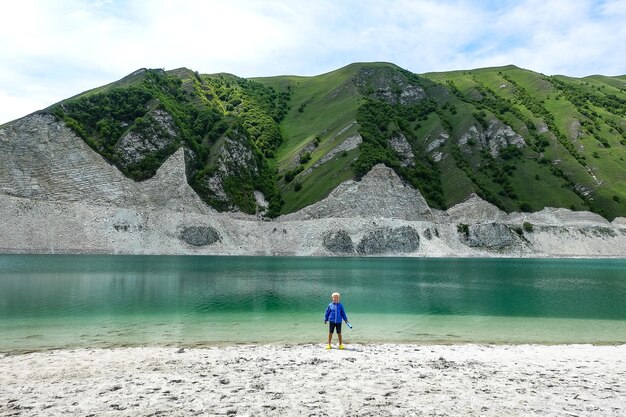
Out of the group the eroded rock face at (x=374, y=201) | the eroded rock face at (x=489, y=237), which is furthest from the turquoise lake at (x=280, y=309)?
the eroded rock face at (x=489, y=237)

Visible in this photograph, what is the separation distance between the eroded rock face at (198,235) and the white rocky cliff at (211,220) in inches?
8.8

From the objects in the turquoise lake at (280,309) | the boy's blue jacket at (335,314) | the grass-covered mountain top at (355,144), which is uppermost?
the grass-covered mountain top at (355,144)

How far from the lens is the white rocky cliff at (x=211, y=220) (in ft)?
298

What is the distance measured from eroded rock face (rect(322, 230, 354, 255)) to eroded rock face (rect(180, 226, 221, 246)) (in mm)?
25798

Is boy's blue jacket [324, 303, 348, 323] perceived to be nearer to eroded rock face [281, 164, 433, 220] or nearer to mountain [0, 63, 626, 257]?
mountain [0, 63, 626, 257]

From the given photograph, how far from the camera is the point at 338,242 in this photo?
104938mm

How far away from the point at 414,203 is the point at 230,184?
1975 inches

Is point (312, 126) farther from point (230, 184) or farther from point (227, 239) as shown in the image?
point (227, 239)

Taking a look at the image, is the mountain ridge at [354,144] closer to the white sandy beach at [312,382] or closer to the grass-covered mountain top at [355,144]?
the grass-covered mountain top at [355,144]

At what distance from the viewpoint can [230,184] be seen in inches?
4941

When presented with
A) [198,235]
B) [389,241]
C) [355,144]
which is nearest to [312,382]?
[198,235]

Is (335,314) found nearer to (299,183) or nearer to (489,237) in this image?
(489,237)

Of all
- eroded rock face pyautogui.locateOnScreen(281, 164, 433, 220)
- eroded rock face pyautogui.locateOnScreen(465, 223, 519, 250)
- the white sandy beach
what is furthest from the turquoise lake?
eroded rock face pyautogui.locateOnScreen(465, 223, 519, 250)

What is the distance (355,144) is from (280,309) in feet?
336
